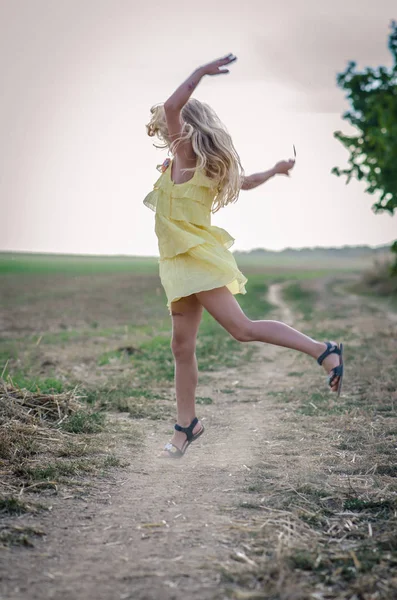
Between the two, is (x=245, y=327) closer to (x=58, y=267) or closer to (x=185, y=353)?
(x=185, y=353)

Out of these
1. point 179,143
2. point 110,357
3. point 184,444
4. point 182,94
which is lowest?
point 110,357

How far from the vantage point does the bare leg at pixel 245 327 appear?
4.16 metres

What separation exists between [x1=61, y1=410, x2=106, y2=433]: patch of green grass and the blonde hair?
216 cm

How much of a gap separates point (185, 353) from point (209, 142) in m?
1.46

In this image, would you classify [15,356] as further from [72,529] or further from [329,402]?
[72,529]

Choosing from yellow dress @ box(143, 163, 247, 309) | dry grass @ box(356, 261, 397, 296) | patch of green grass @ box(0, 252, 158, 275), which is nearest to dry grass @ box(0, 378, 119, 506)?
yellow dress @ box(143, 163, 247, 309)

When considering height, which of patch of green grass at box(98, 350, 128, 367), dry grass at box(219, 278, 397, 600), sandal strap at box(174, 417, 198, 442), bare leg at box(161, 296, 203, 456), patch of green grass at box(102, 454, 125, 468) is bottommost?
patch of green grass at box(98, 350, 128, 367)

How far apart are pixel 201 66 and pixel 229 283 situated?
4.57 feet

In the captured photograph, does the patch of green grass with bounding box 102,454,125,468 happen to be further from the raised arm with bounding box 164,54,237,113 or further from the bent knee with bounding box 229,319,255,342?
the raised arm with bounding box 164,54,237,113

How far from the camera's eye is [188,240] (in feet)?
13.4

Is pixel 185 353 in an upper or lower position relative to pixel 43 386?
upper

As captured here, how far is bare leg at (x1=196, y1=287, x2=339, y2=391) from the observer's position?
4164 millimetres

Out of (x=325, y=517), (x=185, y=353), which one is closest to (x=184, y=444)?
(x=185, y=353)

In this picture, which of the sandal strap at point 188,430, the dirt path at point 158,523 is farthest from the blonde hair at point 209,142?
the dirt path at point 158,523
